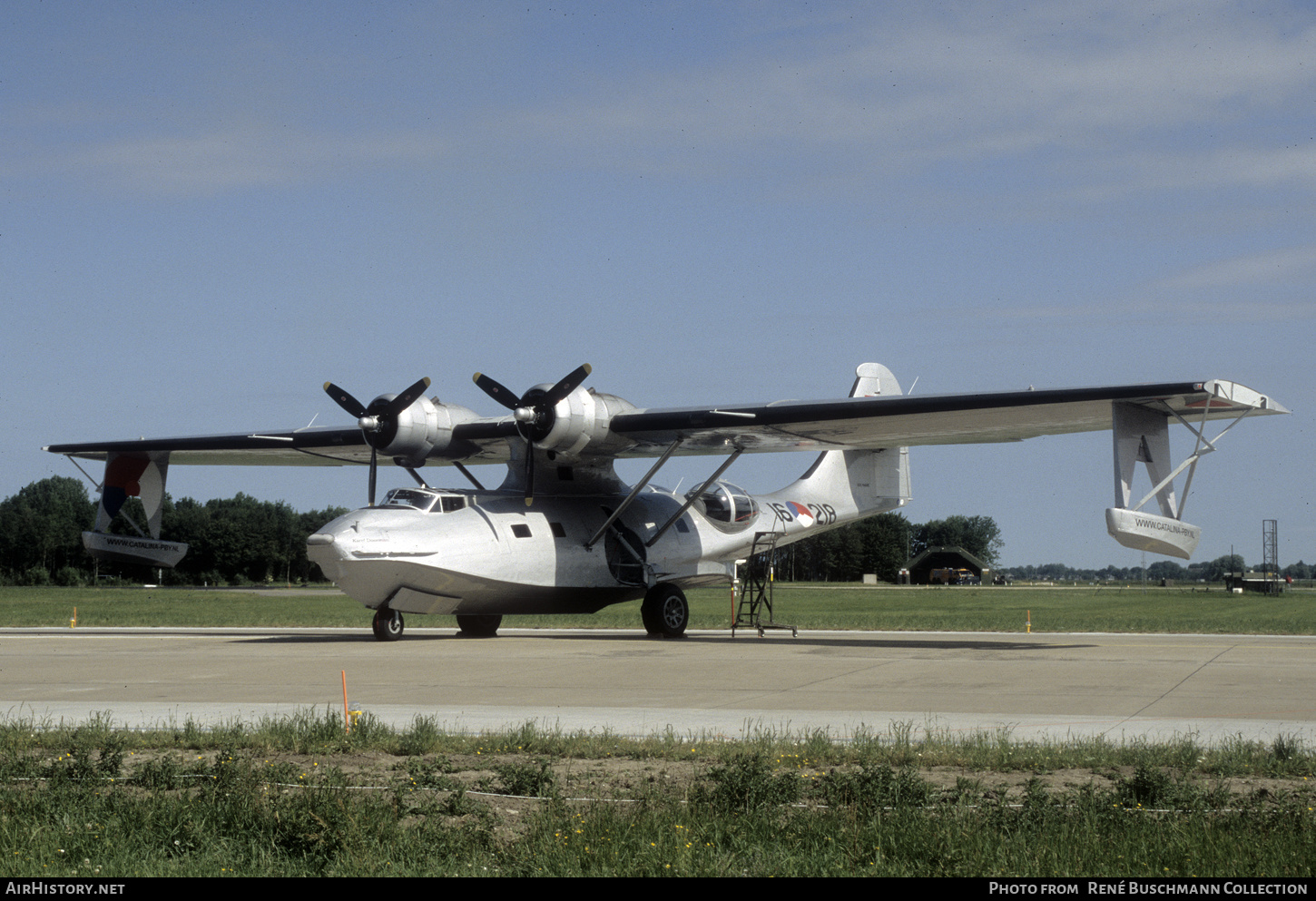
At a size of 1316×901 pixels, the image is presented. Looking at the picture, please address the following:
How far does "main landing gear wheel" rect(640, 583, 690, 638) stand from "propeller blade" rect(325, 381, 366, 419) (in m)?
7.93

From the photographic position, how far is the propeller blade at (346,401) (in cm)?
2694

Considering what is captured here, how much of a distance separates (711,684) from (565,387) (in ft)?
34.9

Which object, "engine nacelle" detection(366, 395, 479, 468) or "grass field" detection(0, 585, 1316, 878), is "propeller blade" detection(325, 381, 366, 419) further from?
"grass field" detection(0, 585, 1316, 878)

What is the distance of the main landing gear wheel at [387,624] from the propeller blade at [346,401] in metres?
4.76

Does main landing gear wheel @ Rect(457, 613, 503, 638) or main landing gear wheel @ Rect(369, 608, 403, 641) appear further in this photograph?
main landing gear wheel @ Rect(457, 613, 503, 638)

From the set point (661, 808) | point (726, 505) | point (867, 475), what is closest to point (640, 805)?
point (661, 808)

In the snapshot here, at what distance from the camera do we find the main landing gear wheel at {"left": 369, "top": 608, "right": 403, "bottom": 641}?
2456 cm

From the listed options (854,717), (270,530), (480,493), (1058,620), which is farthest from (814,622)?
(270,530)

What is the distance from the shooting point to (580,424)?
2498 centimetres

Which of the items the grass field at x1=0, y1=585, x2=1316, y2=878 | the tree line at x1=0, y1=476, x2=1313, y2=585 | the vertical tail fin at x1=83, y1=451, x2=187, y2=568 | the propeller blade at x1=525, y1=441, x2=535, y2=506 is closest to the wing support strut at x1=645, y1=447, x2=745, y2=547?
the propeller blade at x1=525, y1=441, x2=535, y2=506

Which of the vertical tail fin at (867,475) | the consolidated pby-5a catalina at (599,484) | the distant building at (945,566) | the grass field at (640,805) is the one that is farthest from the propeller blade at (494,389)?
the distant building at (945,566)

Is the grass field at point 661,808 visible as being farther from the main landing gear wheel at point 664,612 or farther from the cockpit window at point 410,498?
the main landing gear wheel at point 664,612
